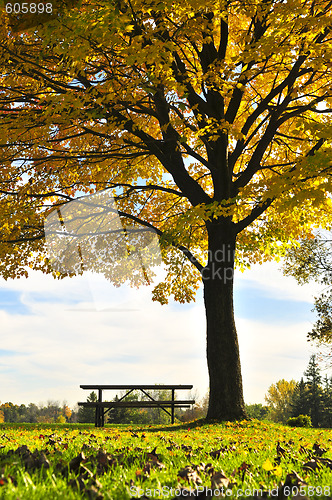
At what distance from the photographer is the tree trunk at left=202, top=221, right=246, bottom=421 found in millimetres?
10547

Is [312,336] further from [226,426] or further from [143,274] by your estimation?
[226,426]

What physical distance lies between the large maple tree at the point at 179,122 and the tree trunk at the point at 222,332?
3 centimetres

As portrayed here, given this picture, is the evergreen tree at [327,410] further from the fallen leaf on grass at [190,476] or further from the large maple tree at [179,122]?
the fallen leaf on grass at [190,476]

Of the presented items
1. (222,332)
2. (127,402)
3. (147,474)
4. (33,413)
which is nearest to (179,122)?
(222,332)

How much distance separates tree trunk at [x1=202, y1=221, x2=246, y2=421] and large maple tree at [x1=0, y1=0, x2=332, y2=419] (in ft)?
0.09

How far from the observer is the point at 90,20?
24.4 feet

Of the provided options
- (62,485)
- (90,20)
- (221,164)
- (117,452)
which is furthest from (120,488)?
(221,164)

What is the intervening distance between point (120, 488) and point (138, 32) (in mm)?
8388

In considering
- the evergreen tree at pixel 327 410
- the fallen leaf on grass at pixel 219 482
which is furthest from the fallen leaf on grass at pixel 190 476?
the evergreen tree at pixel 327 410

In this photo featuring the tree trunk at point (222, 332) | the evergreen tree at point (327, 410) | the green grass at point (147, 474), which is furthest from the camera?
the evergreen tree at point (327, 410)

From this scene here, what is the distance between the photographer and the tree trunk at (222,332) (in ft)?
34.6

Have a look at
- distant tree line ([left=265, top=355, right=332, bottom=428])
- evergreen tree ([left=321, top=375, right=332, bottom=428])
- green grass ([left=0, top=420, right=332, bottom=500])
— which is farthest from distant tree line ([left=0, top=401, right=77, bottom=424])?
green grass ([left=0, top=420, right=332, bottom=500])

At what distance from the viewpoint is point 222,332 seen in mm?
10711

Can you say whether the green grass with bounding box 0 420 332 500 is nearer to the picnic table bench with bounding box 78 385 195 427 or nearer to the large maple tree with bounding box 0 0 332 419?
the large maple tree with bounding box 0 0 332 419
